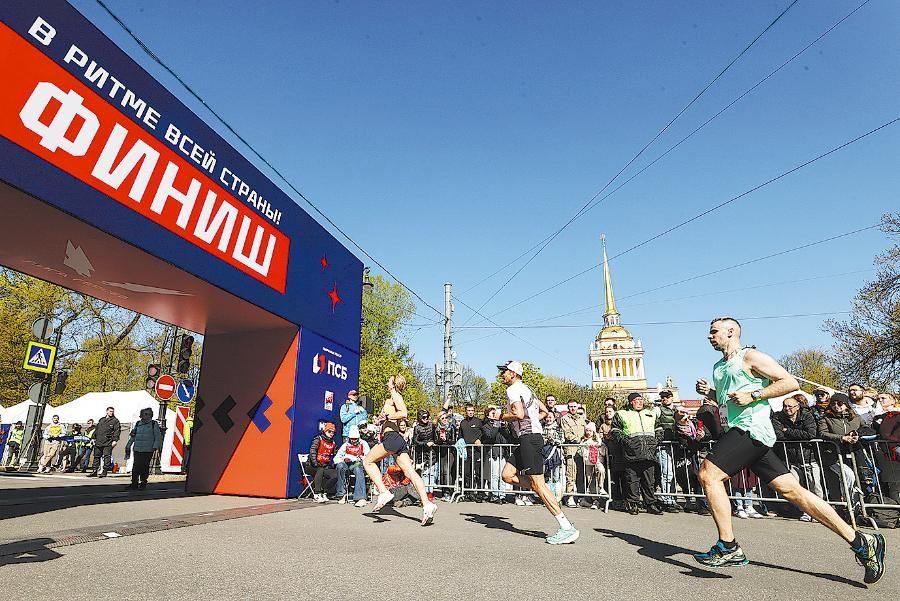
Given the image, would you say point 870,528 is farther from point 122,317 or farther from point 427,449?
point 122,317

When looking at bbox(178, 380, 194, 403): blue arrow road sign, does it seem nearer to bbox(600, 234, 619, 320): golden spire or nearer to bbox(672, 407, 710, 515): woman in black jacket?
bbox(672, 407, 710, 515): woman in black jacket

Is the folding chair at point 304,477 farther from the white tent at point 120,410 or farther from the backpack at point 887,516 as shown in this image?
the white tent at point 120,410

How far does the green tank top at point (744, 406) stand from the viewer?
3.88 meters

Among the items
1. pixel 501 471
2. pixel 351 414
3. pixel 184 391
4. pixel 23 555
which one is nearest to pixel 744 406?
pixel 23 555

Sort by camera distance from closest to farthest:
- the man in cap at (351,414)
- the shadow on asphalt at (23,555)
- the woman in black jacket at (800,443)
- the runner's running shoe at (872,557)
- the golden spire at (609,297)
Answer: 1. the runner's running shoe at (872,557)
2. the shadow on asphalt at (23,555)
3. the woman in black jacket at (800,443)
4. the man in cap at (351,414)
5. the golden spire at (609,297)

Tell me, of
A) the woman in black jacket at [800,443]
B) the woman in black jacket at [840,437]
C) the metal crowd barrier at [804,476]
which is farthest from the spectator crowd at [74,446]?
the woman in black jacket at [840,437]

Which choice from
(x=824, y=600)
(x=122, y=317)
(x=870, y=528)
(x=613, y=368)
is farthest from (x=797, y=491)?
(x=613, y=368)

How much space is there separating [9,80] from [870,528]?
1080 centimetres

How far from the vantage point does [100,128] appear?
18.1 ft

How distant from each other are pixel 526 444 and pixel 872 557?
2776 mm

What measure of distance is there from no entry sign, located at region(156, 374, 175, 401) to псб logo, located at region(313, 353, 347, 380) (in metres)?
4.75

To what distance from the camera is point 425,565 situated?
3877 mm

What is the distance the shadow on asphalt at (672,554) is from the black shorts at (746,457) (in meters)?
0.73

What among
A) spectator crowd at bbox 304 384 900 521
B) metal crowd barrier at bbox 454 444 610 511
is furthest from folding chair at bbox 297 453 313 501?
metal crowd barrier at bbox 454 444 610 511
